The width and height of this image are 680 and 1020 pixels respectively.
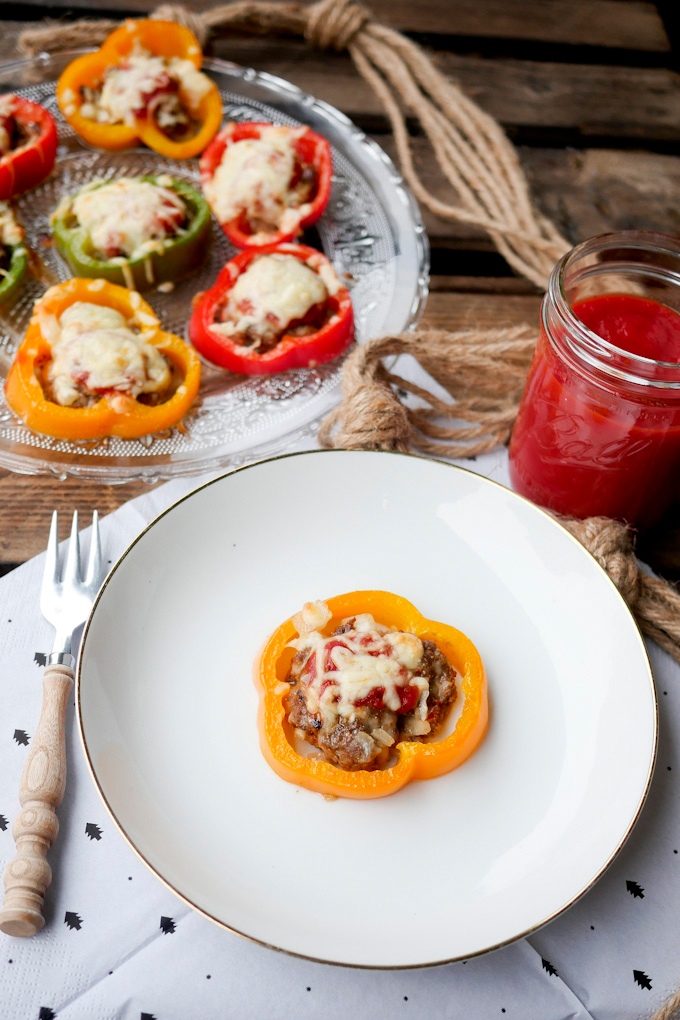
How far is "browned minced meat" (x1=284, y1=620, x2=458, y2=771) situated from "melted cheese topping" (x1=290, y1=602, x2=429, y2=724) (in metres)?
0.01

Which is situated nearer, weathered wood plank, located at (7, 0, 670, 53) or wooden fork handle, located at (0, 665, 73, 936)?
wooden fork handle, located at (0, 665, 73, 936)

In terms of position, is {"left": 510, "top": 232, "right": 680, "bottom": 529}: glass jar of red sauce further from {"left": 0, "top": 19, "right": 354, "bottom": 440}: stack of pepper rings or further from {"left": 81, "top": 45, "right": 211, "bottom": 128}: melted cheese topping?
Result: {"left": 81, "top": 45, "right": 211, "bottom": 128}: melted cheese topping

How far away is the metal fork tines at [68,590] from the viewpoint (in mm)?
1500

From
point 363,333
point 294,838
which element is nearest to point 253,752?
point 294,838

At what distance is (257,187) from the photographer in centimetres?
215

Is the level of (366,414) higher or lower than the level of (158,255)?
lower

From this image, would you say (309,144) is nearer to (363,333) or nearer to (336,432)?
(363,333)

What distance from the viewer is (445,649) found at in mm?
1459

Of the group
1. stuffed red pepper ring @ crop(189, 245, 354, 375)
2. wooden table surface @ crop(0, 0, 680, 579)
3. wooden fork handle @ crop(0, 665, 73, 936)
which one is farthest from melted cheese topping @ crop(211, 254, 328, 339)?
wooden fork handle @ crop(0, 665, 73, 936)

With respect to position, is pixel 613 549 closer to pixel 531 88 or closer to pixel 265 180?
pixel 265 180

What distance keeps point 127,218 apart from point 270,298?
44 centimetres

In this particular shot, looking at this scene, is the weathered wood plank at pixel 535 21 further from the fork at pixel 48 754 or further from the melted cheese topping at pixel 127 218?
the fork at pixel 48 754

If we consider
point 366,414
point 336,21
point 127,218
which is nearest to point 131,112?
point 127,218

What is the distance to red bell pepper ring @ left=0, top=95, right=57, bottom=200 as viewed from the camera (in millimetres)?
2195
